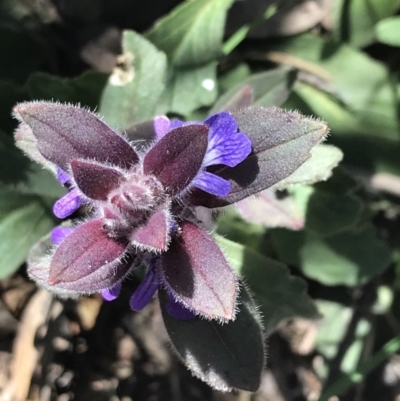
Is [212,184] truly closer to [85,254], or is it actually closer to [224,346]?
[85,254]

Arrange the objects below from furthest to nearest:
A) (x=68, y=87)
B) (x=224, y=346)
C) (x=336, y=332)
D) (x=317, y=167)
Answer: (x=336, y=332) < (x=68, y=87) < (x=317, y=167) < (x=224, y=346)

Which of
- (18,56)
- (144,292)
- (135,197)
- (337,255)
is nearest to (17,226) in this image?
(18,56)

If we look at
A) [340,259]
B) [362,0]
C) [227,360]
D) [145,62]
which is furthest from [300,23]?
[227,360]

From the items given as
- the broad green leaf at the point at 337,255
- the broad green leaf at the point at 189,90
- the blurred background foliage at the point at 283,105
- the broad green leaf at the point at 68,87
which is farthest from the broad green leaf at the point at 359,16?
the broad green leaf at the point at 68,87

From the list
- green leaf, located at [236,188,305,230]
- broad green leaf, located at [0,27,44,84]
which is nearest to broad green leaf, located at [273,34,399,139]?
green leaf, located at [236,188,305,230]

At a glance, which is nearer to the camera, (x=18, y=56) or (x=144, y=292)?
(x=144, y=292)

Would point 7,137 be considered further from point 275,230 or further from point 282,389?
point 282,389

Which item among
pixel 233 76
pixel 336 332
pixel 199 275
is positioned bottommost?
pixel 336 332
